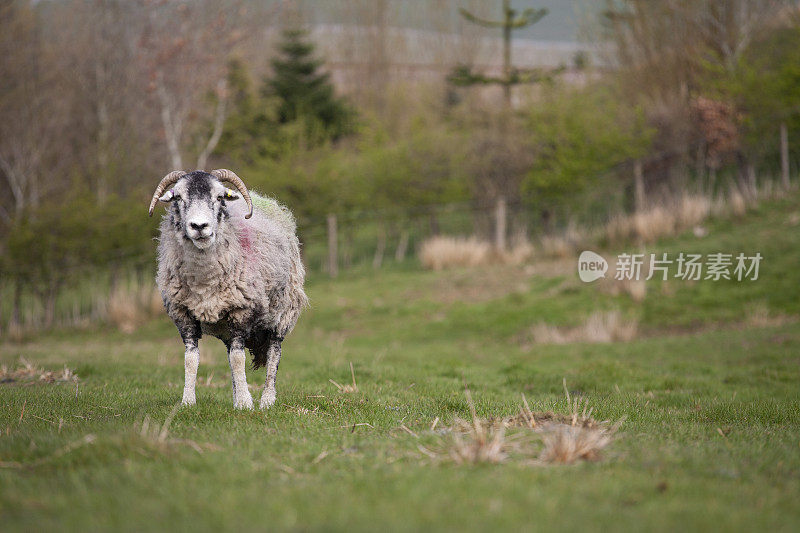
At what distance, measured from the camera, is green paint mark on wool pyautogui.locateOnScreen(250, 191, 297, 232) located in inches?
315

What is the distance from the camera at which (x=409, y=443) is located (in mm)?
5270

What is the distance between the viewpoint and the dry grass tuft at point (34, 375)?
879 cm

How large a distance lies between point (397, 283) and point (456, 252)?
2623mm

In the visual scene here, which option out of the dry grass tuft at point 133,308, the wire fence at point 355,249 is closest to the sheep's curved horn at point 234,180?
the dry grass tuft at point 133,308

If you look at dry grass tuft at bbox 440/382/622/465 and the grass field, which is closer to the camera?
the grass field

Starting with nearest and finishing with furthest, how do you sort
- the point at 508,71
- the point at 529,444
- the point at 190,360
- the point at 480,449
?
the point at 480,449
the point at 529,444
the point at 190,360
the point at 508,71

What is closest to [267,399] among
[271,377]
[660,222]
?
[271,377]

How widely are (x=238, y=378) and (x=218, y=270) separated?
103 cm

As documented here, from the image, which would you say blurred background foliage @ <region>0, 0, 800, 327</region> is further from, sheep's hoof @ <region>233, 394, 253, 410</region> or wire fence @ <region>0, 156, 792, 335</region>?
sheep's hoof @ <region>233, 394, 253, 410</region>

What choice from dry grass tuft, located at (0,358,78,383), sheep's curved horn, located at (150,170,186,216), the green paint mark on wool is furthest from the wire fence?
sheep's curved horn, located at (150,170,186,216)

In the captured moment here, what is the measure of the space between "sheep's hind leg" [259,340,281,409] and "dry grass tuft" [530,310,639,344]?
8.82 meters

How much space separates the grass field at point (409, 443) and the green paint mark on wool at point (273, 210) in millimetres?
1852

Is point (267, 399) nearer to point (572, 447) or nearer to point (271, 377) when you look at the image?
point (271, 377)

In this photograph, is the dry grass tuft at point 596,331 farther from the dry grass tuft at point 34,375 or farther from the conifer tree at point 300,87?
the conifer tree at point 300,87
